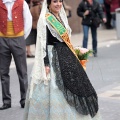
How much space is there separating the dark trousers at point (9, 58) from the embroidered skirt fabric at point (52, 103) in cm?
192

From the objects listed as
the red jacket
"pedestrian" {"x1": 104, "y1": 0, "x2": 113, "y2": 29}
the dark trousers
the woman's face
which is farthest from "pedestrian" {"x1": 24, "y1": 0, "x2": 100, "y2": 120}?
"pedestrian" {"x1": 104, "y1": 0, "x2": 113, "y2": 29}

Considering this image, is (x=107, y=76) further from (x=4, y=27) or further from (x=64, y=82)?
(x=64, y=82)

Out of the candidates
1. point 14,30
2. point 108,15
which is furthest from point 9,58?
point 108,15

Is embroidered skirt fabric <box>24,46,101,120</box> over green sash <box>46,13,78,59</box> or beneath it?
beneath

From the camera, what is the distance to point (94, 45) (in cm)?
1427

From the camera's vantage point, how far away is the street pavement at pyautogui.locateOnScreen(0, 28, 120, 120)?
7.76 m

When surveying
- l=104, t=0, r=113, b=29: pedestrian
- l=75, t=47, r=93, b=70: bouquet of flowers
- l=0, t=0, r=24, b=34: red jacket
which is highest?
l=0, t=0, r=24, b=34: red jacket

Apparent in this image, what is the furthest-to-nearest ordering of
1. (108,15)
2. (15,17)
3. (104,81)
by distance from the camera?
(108,15), (104,81), (15,17)

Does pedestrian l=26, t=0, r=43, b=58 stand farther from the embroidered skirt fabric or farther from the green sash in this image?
the embroidered skirt fabric

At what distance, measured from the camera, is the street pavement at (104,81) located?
7.76 metres

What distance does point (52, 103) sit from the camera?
585 cm

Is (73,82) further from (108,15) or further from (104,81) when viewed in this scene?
(108,15)

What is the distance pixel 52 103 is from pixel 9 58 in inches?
89.7

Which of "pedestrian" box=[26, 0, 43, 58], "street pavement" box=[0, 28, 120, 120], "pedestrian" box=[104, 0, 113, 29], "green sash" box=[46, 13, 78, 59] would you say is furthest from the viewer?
"pedestrian" box=[104, 0, 113, 29]
